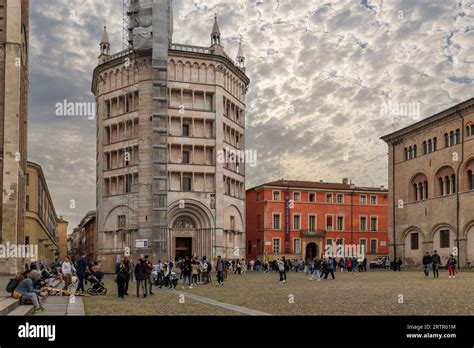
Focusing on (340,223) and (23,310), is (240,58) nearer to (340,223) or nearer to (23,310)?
(340,223)

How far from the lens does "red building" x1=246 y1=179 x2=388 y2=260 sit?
283ft

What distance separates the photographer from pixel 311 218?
293 ft

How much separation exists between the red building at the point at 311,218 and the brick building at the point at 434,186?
794 inches

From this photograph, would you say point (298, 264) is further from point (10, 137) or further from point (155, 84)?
point (10, 137)

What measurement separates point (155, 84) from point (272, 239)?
30876 mm

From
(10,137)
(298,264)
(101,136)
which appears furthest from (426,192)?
(10,137)

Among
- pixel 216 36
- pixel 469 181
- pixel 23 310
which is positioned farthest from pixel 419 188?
pixel 23 310

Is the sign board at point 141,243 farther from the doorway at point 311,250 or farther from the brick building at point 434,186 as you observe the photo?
the doorway at point 311,250

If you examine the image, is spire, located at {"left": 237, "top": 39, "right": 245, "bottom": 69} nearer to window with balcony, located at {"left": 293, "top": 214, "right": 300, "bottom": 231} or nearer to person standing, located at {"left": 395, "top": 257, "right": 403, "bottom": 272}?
window with balcony, located at {"left": 293, "top": 214, "right": 300, "bottom": 231}

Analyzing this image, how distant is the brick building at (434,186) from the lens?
5538 cm

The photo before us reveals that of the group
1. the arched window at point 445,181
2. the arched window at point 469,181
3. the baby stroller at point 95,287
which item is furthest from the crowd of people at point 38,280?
the arched window at point 445,181

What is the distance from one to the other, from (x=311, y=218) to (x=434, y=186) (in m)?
30.1
